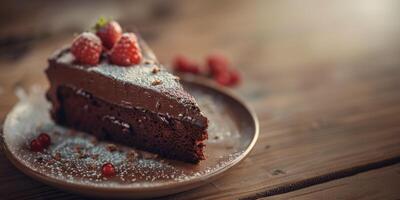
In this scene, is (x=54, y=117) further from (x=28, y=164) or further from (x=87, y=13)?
(x=87, y=13)

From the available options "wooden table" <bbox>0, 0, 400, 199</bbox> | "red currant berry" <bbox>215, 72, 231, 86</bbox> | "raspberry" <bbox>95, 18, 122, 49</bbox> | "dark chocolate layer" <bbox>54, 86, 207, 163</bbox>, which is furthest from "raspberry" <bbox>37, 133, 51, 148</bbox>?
"red currant berry" <bbox>215, 72, 231, 86</bbox>

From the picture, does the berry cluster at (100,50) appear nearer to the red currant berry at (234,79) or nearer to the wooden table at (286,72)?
the wooden table at (286,72)

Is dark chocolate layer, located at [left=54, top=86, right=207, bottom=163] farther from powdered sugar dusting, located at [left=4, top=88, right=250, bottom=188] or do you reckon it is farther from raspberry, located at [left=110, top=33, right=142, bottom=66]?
raspberry, located at [left=110, top=33, right=142, bottom=66]

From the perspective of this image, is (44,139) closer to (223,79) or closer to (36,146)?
(36,146)

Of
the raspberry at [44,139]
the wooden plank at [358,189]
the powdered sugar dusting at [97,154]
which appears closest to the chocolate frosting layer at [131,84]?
the powdered sugar dusting at [97,154]

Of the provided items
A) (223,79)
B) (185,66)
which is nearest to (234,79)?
(223,79)

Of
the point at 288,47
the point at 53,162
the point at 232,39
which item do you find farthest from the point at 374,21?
the point at 53,162

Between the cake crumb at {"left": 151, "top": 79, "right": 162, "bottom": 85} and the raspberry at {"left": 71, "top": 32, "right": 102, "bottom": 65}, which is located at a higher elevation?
the raspberry at {"left": 71, "top": 32, "right": 102, "bottom": 65}
